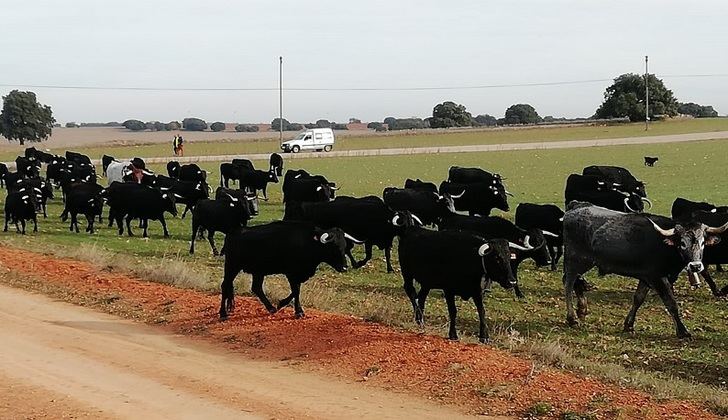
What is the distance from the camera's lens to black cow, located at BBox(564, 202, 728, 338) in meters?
13.0

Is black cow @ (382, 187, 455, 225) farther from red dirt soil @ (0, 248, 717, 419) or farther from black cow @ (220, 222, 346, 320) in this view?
black cow @ (220, 222, 346, 320)

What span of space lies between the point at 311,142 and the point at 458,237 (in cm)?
6463

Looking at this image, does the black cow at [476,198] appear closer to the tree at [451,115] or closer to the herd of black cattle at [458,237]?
the herd of black cattle at [458,237]

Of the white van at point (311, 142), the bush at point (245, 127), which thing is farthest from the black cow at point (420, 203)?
the bush at point (245, 127)

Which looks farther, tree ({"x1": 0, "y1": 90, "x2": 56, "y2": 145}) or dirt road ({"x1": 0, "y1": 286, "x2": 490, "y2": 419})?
tree ({"x1": 0, "y1": 90, "x2": 56, "y2": 145})

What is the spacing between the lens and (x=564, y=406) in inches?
337

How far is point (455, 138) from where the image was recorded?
94875 mm

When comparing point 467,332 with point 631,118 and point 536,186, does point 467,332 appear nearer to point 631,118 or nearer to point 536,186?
point 536,186

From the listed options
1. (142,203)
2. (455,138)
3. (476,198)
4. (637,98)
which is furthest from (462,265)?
(637,98)

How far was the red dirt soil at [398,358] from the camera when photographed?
8688mm

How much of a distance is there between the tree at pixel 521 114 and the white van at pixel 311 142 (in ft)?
269

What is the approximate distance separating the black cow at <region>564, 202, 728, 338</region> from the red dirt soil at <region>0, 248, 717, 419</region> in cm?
373

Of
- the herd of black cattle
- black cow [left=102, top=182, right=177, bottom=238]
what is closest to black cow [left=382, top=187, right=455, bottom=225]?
the herd of black cattle

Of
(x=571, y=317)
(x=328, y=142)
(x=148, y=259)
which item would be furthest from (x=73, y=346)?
(x=328, y=142)
